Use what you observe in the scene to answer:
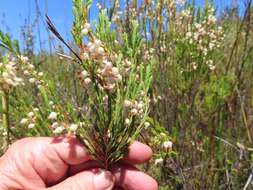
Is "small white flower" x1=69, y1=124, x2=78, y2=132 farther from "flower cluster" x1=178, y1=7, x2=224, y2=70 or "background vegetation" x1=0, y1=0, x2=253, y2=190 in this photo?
"flower cluster" x1=178, y1=7, x2=224, y2=70

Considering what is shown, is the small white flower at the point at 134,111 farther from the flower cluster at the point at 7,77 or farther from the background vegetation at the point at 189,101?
the background vegetation at the point at 189,101

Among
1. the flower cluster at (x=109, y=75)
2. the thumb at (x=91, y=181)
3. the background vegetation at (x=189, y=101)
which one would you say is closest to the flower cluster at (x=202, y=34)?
the background vegetation at (x=189, y=101)

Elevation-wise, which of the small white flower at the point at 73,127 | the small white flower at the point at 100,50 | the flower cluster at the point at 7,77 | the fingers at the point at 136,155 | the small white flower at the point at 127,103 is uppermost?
the small white flower at the point at 100,50

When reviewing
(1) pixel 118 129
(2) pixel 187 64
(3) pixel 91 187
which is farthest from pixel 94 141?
(2) pixel 187 64

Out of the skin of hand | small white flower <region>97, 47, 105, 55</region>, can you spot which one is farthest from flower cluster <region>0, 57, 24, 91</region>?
small white flower <region>97, 47, 105, 55</region>

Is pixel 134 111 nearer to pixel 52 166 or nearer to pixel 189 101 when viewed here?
pixel 52 166

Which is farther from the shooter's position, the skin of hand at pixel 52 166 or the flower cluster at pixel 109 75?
the skin of hand at pixel 52 166

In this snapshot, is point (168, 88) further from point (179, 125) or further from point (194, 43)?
point (194, 43)
